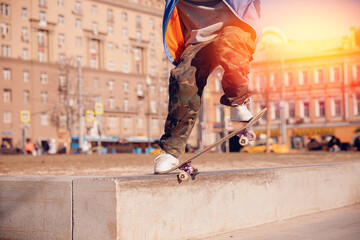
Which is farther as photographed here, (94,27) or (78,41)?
(94,27)

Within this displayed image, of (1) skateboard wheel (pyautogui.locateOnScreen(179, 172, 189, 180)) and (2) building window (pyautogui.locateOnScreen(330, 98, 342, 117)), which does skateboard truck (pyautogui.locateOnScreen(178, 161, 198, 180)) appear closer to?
(1) skateboard wheel (pyautogui.locateOnScreen(179, 172, 189, 180))

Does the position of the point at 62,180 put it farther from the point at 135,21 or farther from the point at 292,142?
the point at 135,21

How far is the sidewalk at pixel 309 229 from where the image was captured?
3.28 metres

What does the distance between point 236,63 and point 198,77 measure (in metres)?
0.27

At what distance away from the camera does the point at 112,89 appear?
240 feet

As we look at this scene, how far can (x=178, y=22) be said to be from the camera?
369 cm

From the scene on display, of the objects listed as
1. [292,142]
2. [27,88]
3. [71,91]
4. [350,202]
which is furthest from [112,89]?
[350,202]

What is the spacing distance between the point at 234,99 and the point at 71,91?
65669mm

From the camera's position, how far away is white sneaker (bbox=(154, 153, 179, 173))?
11.1 feet

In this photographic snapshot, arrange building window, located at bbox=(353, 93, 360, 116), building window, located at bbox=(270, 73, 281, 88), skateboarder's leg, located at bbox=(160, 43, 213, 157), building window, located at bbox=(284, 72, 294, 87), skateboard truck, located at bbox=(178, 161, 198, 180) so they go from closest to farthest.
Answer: skateboard truck, located at bbox=(178, 161, 198, 180) → skateboarder's leg, located at bbox=(160, 43, 213, 157) → building window, located at bbox=(353, 93, 360, 116) → building window, located at bbox=(270, 73, 281, 88) → building window, located at bbox=(284, 72, 294, 87)

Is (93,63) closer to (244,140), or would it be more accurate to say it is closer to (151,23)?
(151,23)

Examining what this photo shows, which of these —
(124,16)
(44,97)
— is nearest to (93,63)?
(44,97)

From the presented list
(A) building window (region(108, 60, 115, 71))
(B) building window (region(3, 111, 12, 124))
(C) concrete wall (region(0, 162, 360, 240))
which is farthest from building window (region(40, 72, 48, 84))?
(C) concrete wall (region(0, 162, 360, 240))

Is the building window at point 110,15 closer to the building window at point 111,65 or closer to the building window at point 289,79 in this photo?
the building window at point 111,65
